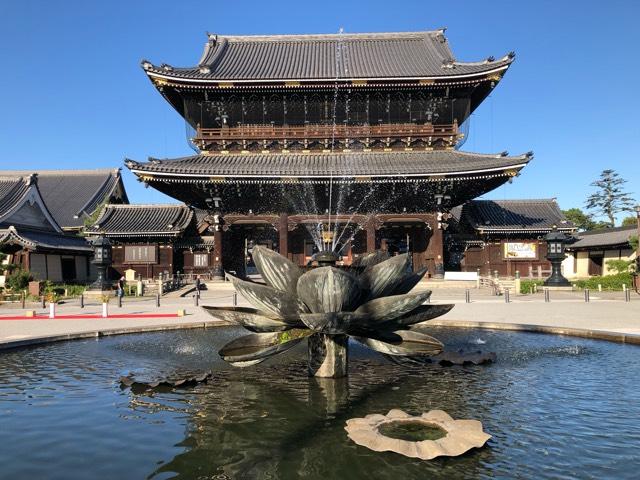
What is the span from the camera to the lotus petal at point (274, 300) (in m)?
7.45

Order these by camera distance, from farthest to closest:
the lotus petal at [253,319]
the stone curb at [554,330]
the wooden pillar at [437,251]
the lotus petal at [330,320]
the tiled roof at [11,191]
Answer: the tiled roof at [11,191], the wooden pillar at [437,251], the stone curb at [554,330], the lotus petal at [253,319], the lotus petal at [330,320]

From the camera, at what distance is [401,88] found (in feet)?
95.5

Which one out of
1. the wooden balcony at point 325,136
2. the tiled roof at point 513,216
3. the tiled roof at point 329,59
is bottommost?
the tiled roof at point 513,216

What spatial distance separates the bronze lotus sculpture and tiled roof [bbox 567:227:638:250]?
37.7 meters

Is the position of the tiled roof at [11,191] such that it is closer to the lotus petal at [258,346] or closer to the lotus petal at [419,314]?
the lotus petal at [258,346]

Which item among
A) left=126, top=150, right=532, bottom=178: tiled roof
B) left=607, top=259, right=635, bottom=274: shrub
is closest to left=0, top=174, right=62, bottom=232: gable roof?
left=126, top=150, right=532, bottom=178: tiled roof

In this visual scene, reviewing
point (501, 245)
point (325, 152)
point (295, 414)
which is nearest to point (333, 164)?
point (325, 152)

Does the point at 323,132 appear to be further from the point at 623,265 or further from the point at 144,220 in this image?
the point at 623,265

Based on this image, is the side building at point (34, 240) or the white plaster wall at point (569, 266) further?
the white plaster wall at point (569, 266)

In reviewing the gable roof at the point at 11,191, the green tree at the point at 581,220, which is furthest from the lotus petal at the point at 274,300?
the green tree at the point at 581,220

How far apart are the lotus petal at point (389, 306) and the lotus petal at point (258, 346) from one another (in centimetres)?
131

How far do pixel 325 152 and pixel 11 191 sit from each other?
88.8ft

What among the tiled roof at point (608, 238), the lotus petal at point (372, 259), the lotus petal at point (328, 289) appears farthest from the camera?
the tiled roof at point (608, 238)

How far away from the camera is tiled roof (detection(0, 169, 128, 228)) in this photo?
149 ft
